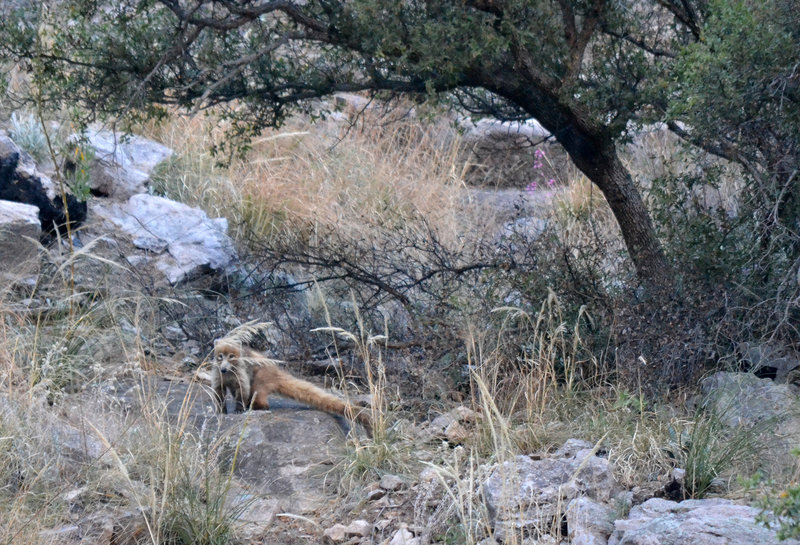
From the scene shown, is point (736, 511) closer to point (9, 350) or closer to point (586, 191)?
point (9, 350)

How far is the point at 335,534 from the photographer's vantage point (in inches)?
176

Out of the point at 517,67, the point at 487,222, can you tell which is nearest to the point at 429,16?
the point at 517,67

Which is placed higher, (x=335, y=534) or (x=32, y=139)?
(x=32, y=139)

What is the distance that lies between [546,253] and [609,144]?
89cm

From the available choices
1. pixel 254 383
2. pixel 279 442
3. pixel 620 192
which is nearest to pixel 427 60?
pixel 620 192

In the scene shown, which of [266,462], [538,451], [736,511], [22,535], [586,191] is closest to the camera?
[736,511]

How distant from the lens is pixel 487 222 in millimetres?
10953

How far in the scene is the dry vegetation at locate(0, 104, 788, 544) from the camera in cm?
430

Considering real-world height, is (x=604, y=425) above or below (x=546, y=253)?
below

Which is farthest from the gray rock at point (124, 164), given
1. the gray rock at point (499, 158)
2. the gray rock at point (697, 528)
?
the gray rock at point (697, 528)

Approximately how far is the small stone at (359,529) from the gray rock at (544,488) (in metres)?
0.67

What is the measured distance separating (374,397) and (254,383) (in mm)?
1160

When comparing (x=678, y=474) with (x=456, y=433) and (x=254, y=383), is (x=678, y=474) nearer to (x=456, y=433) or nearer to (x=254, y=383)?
(x=456, y=433)

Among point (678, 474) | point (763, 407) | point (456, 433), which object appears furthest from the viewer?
point (456, 433)
